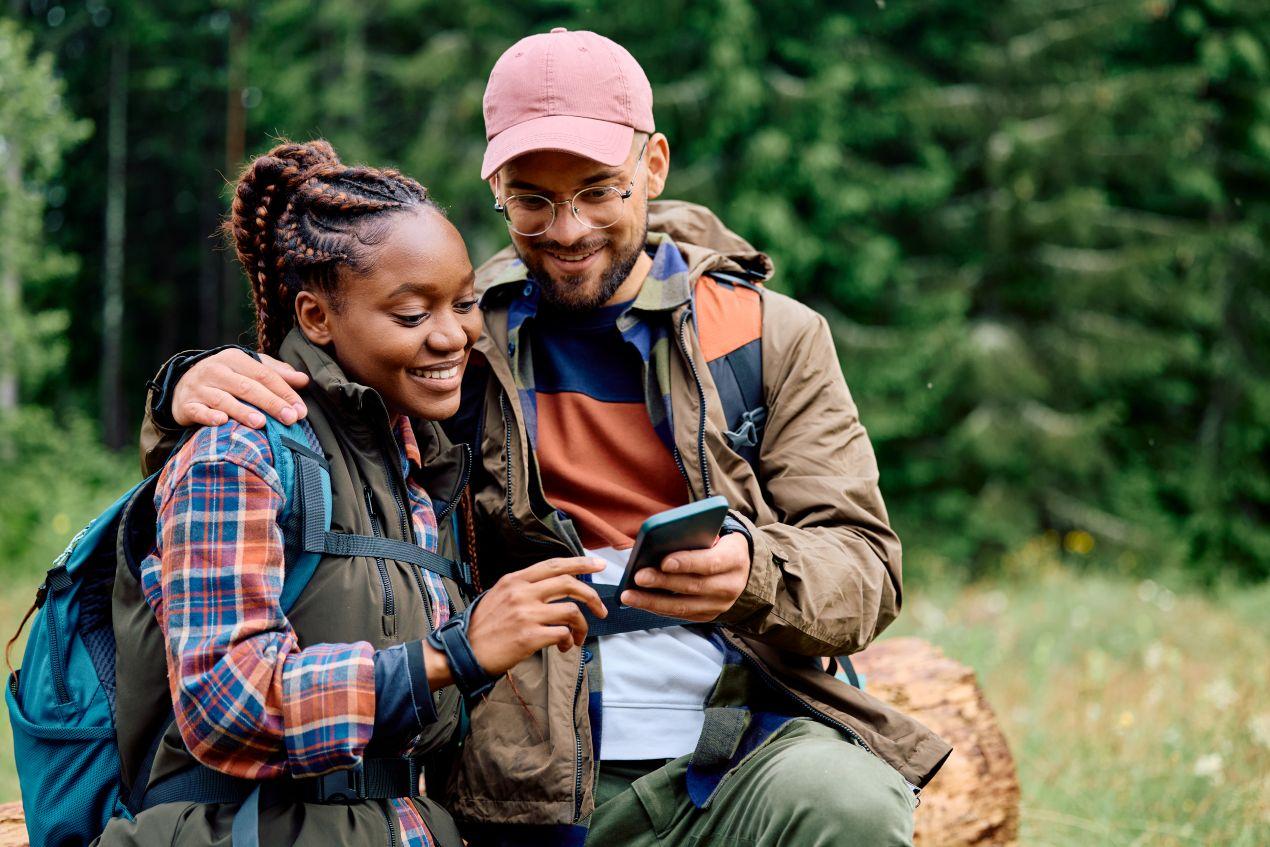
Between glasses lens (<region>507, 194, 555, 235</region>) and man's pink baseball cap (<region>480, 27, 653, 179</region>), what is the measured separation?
0.12 metres

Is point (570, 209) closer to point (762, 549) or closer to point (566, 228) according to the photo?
point (566, 228)

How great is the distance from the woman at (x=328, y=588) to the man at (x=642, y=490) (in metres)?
0.32

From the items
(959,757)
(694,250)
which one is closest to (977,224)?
(959,757)

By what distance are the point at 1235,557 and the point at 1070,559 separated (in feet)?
9.73

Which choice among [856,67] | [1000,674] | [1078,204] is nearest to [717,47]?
[856,67]

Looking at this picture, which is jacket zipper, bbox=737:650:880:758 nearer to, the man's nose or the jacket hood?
the jacket hood

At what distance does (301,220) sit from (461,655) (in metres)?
1.06

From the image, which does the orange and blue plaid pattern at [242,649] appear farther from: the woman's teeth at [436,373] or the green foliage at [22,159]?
the green foliage at [22,159]

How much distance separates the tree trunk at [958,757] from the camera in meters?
3.95

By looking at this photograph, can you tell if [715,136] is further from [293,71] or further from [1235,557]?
[1235,557]

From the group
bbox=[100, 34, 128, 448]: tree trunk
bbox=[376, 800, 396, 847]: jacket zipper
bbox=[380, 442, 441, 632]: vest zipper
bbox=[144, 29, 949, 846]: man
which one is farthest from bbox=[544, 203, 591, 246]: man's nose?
bbox=[100, 34, 128, 448]: tree trunk

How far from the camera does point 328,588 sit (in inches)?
92.9

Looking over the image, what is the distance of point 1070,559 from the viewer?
594 inches

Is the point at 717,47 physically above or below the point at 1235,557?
above
